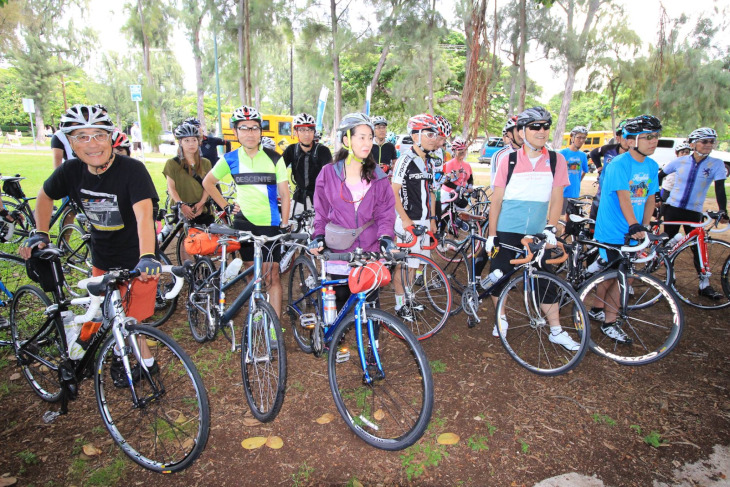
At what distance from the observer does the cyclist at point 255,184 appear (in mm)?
3926

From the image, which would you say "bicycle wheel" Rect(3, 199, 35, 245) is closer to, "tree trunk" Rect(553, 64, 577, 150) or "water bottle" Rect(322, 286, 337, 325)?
"water bottle" Rect(322, 286, 337, 325)

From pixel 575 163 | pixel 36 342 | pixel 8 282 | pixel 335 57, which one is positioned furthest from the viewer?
pixel 335 57

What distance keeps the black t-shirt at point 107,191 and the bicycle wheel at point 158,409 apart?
83 cm

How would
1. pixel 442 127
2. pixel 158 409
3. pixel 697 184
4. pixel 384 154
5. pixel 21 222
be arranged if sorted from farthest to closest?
1. pixel 384 154
2. pixel 21 222
3. pixel 697 184
4. pixel 442 127
5. pixel 158 409

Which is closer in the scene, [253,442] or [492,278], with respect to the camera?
[253,442]

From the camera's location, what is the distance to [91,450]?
2.70m

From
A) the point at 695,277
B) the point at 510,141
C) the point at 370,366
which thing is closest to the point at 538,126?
the point at 510,141

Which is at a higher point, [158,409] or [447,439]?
[158,409]

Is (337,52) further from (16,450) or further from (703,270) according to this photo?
(16,450)

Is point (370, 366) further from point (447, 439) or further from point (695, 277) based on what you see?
point (695, 277)

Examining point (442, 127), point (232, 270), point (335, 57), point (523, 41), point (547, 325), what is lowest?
point (547, 325)

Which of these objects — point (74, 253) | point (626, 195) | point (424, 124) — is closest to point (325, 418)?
point (424, 124)

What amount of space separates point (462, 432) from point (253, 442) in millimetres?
1540

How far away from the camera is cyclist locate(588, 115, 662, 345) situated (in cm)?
386
